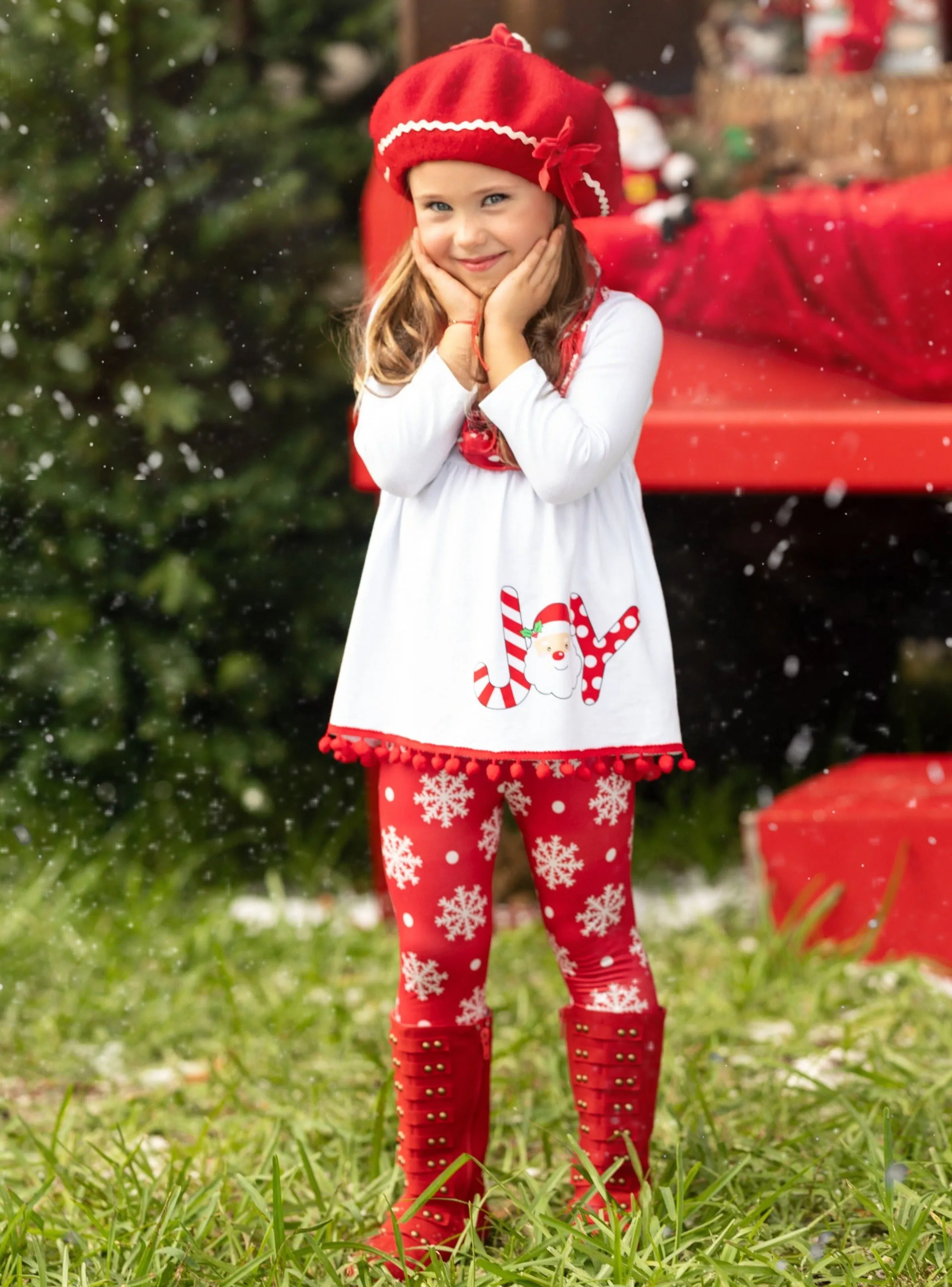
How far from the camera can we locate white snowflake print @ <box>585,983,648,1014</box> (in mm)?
1496

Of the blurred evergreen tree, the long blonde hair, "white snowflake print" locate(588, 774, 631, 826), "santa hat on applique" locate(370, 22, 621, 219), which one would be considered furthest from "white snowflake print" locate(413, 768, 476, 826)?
the blurred evergreen tree

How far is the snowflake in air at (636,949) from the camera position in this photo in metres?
1.52

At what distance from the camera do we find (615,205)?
1.44 meters

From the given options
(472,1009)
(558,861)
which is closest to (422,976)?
(472,1009)

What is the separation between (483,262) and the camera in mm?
1393

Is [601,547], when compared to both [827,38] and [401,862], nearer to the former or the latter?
[401,862]

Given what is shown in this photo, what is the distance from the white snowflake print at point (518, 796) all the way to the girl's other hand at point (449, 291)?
0.47 metres

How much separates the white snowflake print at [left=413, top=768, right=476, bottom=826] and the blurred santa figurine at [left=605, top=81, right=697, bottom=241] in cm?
111

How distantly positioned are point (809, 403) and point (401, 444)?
2.64ft

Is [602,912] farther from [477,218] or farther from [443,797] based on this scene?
[477,218]

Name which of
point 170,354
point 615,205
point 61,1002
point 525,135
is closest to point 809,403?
point 615,205

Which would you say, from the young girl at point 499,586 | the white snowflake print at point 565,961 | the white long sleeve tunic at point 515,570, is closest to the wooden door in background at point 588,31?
the young girl at point 499,586

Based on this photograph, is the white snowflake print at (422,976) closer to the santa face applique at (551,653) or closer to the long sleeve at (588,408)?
the santa face applique at (551,653)

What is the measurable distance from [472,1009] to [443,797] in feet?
0.82
